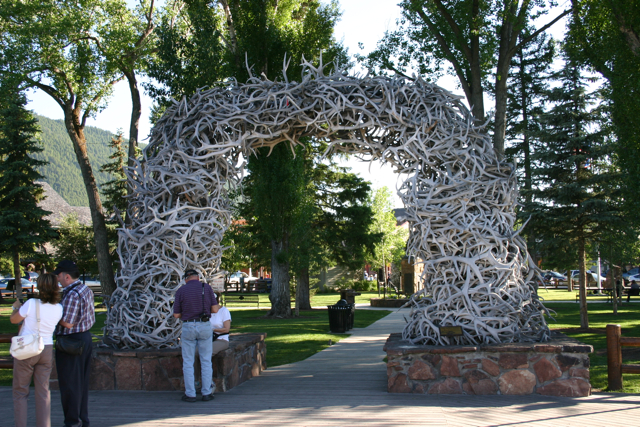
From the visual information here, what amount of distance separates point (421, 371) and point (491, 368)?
867 millimetres

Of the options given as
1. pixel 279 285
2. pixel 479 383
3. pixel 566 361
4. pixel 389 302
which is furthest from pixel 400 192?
pixel 389 302

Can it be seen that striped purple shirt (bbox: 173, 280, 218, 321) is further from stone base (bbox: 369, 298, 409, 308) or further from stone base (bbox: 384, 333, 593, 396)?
stone base (bbox: 369, 298, 409, 308)

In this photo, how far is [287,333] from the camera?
13.7 m

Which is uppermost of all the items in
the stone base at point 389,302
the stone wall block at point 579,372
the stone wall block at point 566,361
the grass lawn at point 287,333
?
the stone wall block at point 566,361

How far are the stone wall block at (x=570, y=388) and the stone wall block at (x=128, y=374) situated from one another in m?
5.33

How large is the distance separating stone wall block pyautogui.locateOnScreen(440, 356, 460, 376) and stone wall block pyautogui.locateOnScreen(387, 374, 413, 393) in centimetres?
49

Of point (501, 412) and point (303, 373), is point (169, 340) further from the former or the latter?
point (501, 412)

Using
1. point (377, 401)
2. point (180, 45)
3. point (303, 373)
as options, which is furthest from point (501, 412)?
point (180, 45)

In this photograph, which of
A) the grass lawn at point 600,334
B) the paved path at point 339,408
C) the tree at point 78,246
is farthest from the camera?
the tree at point 78,246

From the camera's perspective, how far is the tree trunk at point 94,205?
18719 millimetres

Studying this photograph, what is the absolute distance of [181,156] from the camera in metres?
7.21

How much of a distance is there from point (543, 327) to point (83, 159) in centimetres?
1784

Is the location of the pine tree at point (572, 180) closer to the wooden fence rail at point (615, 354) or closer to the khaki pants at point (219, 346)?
the wooden fence rail at point (615, 354)

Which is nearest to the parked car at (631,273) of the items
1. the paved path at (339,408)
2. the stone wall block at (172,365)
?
the paved path at (339,408)
